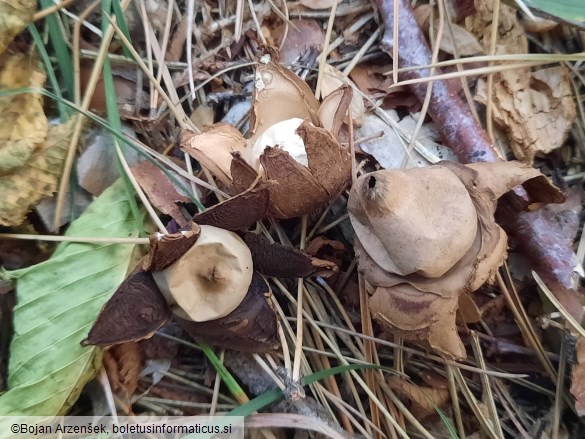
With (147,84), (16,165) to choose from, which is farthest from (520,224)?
(16,165)

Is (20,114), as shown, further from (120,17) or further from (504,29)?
(504,29)

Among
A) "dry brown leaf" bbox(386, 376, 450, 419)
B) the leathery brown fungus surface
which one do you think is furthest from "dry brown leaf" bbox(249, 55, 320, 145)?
"dry brown leaf" bbox(386, 376, 450, 419)

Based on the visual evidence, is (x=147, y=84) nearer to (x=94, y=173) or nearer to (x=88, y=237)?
(x=94, y=173)

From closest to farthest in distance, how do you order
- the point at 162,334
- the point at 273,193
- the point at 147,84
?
1. the point at 273,193
2. the point at 162,334
3. the point at 147,84

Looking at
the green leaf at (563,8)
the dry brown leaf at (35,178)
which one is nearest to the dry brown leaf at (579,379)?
the green leaf at (563,8)

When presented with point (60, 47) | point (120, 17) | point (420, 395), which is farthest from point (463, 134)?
point (60, 47)

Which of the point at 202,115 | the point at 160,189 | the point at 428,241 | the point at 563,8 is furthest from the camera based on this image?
the point at 202,115

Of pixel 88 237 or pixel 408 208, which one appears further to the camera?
pixel 88 237
